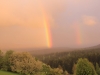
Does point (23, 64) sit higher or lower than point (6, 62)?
lower

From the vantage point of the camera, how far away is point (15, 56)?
5062cm

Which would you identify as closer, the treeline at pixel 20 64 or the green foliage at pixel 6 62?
the treeline at pixel 20 64

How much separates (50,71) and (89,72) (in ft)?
48.9

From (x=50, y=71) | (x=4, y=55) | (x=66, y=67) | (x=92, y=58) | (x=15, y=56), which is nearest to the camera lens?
(x=15, y=56)

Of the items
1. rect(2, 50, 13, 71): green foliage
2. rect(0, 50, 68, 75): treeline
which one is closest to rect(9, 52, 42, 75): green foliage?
rect(0, 50, 68, 75): treeline

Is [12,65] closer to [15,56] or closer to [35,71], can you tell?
[15,56]

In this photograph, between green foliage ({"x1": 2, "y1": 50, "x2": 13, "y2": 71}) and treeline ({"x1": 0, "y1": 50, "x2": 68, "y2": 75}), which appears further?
green foliage ({"x1": 2, "y1": 50, "x2": 13, "y2": 71})

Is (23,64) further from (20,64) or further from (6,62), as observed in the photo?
(6,62)

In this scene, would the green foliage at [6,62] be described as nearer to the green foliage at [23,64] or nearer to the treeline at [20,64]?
the treeline at [20,64]

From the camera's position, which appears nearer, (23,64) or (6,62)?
(23,64)

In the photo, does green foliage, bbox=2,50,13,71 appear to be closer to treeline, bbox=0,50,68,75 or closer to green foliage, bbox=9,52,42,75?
treeline, bbox=0,50,68,75

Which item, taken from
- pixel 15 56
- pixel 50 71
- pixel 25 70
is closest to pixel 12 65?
pixel 15 56

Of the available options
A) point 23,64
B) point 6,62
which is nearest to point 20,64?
point 23,64

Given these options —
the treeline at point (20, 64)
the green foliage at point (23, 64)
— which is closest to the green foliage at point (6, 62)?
the treeline at point (20, 64)
